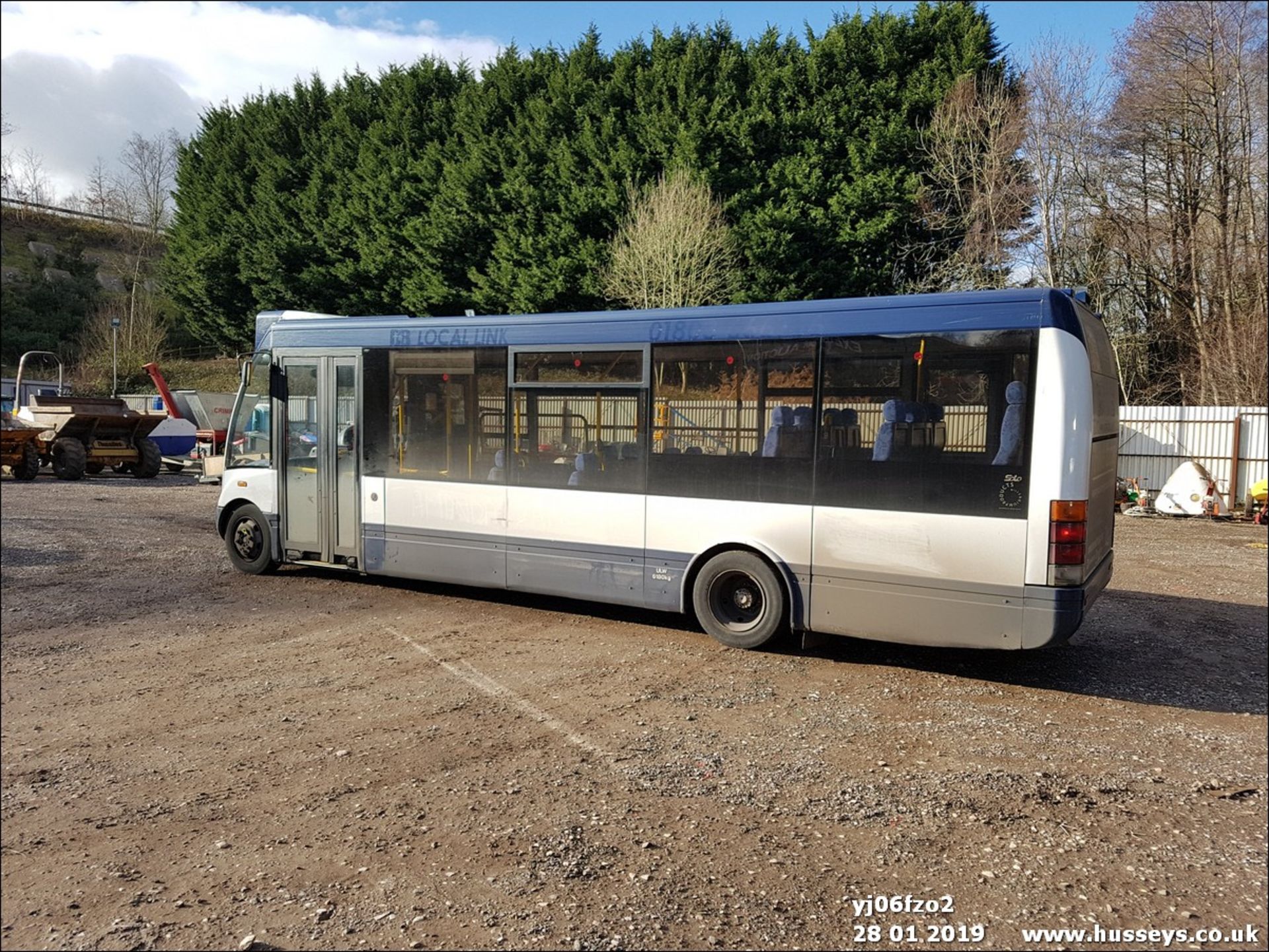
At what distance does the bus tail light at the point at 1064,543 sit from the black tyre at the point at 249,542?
758 cm

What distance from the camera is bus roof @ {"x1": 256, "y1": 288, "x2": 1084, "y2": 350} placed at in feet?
19.6

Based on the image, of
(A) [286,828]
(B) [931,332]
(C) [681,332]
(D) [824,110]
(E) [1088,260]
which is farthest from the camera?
(D) [824,110]

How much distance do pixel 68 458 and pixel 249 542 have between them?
1259cm

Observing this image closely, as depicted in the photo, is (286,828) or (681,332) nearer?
(286,828)

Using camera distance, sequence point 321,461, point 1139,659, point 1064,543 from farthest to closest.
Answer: point 321,461
point 1139,659
point 1064,543

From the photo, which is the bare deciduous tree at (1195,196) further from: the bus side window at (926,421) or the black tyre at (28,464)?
the black tyre at (28,464)

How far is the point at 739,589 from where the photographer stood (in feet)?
23.5

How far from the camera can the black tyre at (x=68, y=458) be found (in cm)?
1916

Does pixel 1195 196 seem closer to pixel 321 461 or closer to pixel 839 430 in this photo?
pixel 839 430

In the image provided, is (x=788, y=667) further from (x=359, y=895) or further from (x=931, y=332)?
(x=359, y=895)

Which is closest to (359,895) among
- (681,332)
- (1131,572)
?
(681,332)

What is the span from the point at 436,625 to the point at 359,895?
4600mm

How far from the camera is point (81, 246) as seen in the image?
2125cm

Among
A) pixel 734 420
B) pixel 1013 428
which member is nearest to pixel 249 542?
pixel 734 420
